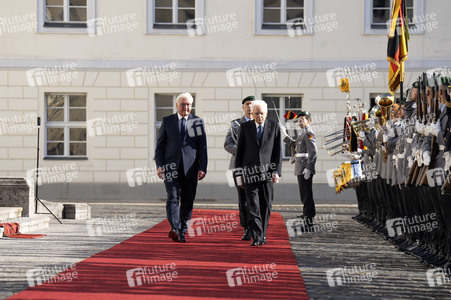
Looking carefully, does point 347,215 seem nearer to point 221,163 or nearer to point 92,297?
point 221,163

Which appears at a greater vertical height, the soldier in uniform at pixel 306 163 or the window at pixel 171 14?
the window at pixel 171 14

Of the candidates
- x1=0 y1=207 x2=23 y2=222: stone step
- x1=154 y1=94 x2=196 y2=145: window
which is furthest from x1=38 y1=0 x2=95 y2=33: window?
x1=0 y1=207 x2=23 y2=222: stone step

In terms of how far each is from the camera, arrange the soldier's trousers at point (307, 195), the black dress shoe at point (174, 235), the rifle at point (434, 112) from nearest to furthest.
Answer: the rifle at point (434, 112) < the black dress shoe at point (174, 235) < the soldier's trousers at point (307, 195)

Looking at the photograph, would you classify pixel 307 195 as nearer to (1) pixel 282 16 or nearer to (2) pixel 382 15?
(1) pixel 282 16

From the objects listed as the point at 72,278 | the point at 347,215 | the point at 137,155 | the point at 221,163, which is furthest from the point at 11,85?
the point at 72,278

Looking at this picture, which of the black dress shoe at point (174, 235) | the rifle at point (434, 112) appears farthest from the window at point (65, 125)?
the rifle at point (434, 112)

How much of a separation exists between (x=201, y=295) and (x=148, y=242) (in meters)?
4.57

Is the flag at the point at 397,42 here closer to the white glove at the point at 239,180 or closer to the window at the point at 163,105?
the white glove at the point at 239,180

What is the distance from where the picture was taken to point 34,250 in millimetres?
10375

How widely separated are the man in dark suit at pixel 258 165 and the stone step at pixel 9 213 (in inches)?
159

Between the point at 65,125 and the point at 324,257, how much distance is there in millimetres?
15324

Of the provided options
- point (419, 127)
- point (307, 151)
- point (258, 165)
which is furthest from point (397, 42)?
point (419, 127)

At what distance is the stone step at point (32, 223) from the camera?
12.8 metres

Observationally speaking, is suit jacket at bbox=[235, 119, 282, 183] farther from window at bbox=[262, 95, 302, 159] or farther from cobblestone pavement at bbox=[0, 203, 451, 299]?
window at bbox=[262, 95, 302, 159]
